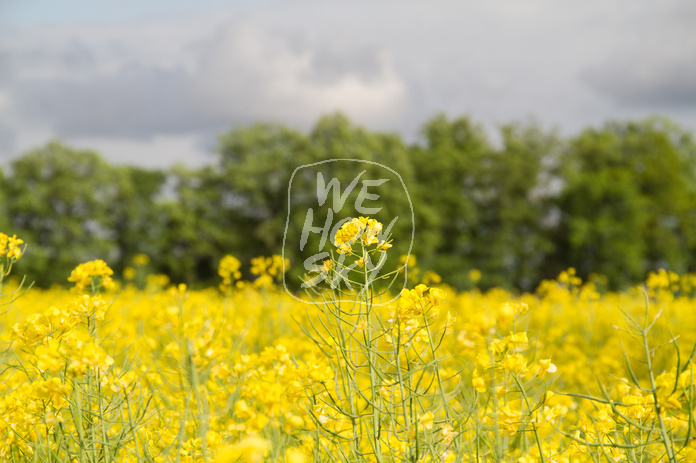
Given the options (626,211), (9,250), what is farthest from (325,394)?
(626,211)

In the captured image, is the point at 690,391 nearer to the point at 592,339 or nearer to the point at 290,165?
the point at 592,339

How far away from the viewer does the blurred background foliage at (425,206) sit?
2752 centimetres

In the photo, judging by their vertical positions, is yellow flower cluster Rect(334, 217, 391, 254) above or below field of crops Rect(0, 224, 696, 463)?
above

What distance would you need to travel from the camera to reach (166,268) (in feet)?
100.0

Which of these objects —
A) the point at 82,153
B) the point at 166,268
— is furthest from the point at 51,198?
the point at 166,268

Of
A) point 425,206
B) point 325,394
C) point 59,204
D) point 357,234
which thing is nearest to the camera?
point 357,234

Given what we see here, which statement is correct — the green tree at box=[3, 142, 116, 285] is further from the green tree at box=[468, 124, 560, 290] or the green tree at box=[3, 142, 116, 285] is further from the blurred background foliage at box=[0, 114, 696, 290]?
the green tree at box=[468, 124, 560, 290]

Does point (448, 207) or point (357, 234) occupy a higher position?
point (357, 234)

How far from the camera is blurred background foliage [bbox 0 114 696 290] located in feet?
90.3

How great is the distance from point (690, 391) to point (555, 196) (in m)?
29.1

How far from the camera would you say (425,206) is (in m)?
27.5

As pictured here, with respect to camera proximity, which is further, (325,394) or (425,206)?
(425,206)

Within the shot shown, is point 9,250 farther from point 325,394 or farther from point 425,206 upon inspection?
point 425,206

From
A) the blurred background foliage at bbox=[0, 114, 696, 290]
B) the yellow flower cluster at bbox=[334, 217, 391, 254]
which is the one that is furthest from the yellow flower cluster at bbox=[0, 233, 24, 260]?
the blurred background foliage at bbox=[0, 114, 696, 290]
